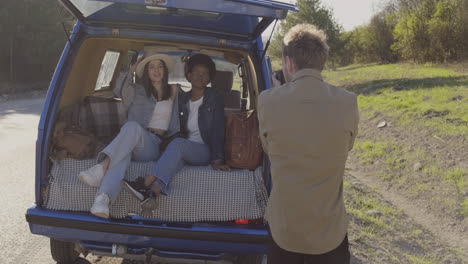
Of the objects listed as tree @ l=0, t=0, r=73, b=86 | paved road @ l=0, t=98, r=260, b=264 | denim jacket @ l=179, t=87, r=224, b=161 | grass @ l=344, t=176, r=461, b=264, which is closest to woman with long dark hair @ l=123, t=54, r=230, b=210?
denim jacket @ l=179, t=87, r=224, b=161

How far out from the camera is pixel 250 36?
173 inches

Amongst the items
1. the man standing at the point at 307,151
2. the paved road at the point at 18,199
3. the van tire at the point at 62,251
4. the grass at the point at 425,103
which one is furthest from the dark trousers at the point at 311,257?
the grass at the point at 425,103

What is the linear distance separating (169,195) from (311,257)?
1.61 metres

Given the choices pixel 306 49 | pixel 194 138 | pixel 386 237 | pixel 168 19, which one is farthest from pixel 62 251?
pixel 386 237

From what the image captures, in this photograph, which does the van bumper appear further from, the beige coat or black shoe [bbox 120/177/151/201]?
the beige coat

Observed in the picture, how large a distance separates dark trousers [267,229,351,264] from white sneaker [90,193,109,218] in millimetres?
1532

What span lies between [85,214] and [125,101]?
147 centimetres

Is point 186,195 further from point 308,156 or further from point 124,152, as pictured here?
point 308,156

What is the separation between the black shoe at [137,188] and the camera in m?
3.70

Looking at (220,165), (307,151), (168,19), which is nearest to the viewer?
(307,151)

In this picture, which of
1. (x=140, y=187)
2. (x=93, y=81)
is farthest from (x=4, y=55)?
(x=140, y=187)

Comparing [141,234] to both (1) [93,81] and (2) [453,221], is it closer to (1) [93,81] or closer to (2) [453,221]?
(1) [93,81]

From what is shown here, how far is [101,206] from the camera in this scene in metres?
3.63

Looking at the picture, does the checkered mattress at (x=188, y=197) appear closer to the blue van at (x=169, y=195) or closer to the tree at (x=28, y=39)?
the blue van at (x=169, y=195)
